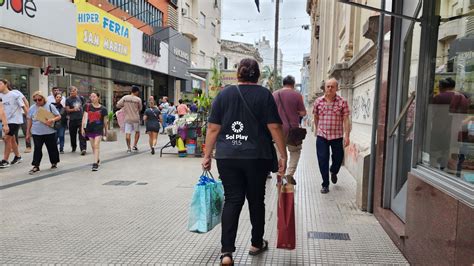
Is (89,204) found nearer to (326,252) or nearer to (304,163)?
(326,252)

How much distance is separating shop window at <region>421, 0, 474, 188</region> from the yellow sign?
14501 millimetres

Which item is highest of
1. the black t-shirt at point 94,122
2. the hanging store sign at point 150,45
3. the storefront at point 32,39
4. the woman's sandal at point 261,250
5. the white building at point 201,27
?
the white building at point 201,27

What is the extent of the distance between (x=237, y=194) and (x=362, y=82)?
570cm

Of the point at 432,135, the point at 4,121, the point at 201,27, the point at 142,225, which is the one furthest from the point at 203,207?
the point at 201,27

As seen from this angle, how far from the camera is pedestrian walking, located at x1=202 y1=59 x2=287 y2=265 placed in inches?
135

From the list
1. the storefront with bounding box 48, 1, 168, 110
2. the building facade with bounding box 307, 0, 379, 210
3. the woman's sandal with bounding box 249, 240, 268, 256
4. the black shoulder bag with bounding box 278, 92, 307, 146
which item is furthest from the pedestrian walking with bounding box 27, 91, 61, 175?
the storefront with bounding box 48, 1, 168, 110

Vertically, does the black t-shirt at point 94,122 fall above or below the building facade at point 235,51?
below

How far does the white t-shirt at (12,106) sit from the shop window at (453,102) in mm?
7775

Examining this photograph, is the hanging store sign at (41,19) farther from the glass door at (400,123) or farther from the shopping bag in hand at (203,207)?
the glass door at (400,123)

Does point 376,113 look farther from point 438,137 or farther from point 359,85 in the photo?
point 359,85

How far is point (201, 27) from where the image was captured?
126ft

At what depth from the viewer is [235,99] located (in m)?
3.47

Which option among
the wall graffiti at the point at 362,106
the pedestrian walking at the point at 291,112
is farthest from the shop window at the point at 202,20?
the pedestrian walking at the point at 291,112

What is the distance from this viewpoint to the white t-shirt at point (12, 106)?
834 centimetres
